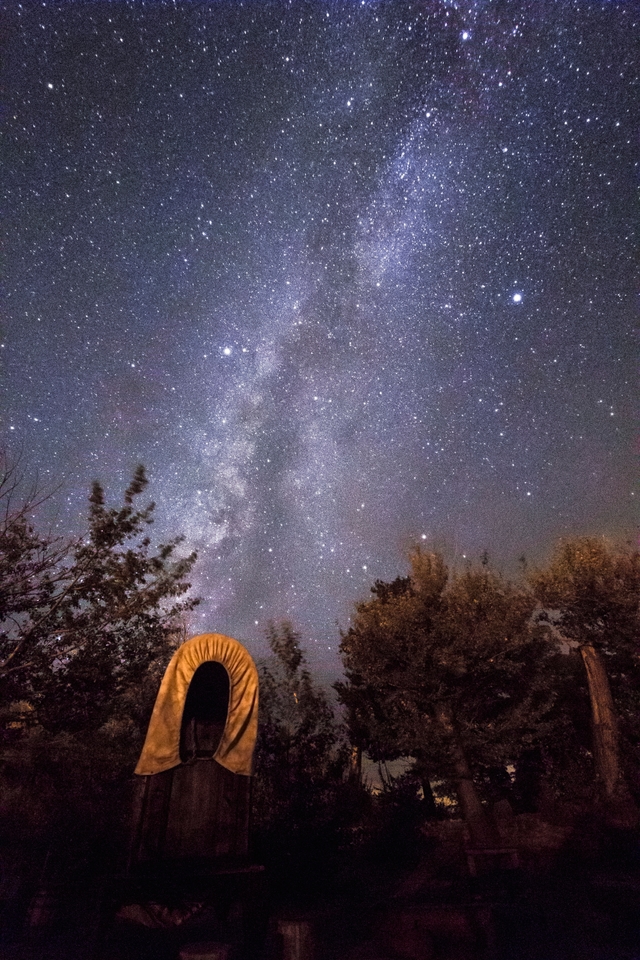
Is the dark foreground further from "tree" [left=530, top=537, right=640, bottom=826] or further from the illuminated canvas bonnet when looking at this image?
"tree" [left=530, top=537, right=640, bottom=826]

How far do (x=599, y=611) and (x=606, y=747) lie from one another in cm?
537

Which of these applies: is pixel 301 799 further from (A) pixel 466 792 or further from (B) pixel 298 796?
(A) pixel 466 792

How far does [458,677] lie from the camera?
18.6 m

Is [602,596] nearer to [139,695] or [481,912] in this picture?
[481,912]

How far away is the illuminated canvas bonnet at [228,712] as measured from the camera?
7.35 m

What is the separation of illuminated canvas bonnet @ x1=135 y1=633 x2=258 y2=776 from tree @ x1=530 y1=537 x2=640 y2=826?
15.7 m

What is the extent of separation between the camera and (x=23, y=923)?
30.6 feet

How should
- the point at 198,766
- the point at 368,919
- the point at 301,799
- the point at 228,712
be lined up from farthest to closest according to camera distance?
the point at 301,799, the point at 368,919, the point at 228,712, the point at 198,766

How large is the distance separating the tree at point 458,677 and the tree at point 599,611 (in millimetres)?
1496

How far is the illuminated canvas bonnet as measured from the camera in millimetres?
7348

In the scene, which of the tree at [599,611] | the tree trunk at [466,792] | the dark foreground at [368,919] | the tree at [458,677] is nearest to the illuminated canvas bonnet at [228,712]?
the dark foreground at [368,919]

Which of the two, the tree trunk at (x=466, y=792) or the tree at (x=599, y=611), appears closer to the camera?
the tree trunk at (x=466, y=792)

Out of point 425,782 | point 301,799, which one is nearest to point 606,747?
point 425,782

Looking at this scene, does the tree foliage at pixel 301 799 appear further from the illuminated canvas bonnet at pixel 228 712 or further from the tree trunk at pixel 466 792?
the tree trunk at pixel 466 792
